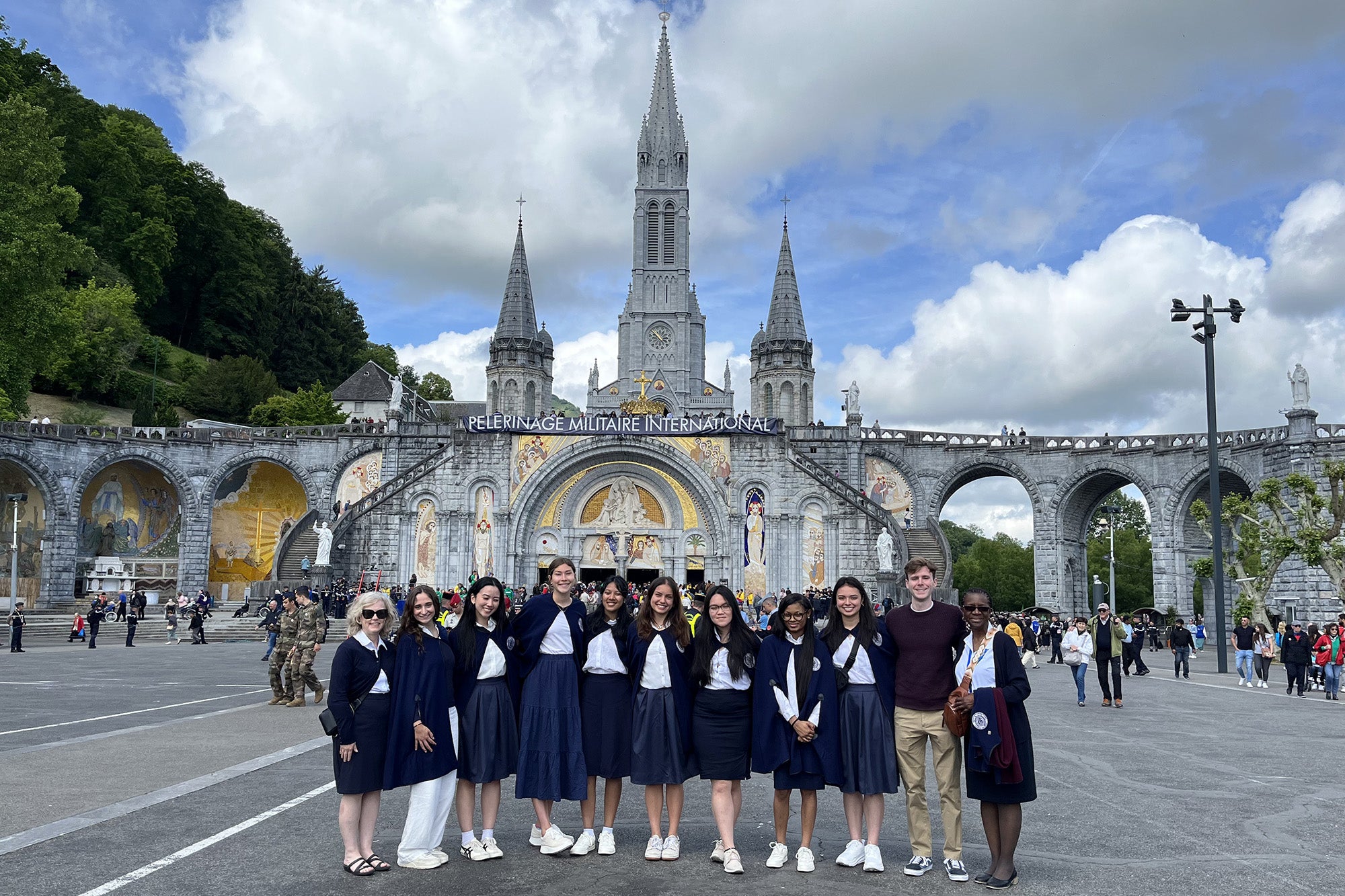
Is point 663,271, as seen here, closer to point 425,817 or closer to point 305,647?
point 305,647

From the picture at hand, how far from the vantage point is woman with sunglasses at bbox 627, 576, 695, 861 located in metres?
5.80

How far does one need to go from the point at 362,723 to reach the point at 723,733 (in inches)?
83.1

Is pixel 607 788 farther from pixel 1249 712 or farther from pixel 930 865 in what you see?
pixel 1249 712

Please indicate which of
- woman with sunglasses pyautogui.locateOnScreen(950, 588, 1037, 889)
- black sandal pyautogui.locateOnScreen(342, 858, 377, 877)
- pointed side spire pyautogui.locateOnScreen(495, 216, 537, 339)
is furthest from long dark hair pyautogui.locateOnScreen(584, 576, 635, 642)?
pointed side spire pyautogui.locateOnScreen(495, 216, 537, 339)

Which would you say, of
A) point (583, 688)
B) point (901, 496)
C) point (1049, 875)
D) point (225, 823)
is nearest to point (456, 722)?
point (583, 688)

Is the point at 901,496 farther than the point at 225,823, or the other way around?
the point at 901,496

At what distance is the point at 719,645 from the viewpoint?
5.92 meters

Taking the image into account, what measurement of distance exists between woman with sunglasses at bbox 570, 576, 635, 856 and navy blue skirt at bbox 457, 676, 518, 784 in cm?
45

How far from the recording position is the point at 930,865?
18.4 ft

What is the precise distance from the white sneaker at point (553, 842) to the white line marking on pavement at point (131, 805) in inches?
118

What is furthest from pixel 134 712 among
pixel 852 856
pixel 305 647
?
pixel 852 856

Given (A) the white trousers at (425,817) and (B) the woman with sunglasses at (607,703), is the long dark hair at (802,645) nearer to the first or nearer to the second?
(B) the woman with sunglasses at (607,703)

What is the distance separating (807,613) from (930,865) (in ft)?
5.21

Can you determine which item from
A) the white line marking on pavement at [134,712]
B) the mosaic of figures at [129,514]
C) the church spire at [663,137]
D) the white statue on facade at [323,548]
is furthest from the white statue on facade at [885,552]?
the church spire at [663,137]
